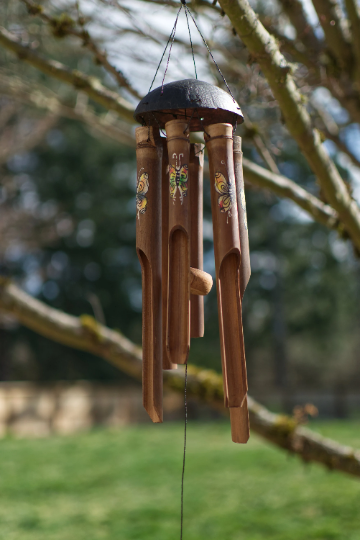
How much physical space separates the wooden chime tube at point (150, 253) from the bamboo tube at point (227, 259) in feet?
0.63

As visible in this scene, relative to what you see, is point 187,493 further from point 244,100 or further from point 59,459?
point 244,100

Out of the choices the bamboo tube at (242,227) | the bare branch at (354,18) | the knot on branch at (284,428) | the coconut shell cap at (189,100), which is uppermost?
the bare branch at (354,18)

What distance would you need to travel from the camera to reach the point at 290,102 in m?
2.30

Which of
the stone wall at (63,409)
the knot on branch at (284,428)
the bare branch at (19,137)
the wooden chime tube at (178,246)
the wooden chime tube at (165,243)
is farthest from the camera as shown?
the bare branch at (19,137)

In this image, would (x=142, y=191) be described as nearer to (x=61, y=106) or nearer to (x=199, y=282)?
(x=199, y=282)

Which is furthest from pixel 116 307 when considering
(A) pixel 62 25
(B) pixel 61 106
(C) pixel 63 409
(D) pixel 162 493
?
(A) pixel 62 25

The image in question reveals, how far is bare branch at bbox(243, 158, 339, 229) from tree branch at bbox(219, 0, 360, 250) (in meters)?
0.27

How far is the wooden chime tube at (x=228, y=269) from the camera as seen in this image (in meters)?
1.74

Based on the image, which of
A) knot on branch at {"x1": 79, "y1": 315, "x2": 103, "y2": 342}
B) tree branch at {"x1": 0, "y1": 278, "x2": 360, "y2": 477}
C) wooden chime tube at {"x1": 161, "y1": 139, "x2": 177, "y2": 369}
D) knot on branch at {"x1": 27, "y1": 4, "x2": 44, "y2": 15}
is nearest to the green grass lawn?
tree branch at {"x1": 0, "y1": 278, "x2": 360, "y2": 477}

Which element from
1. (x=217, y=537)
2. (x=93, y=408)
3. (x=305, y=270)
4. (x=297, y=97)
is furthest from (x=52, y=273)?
(x=297, y=97)

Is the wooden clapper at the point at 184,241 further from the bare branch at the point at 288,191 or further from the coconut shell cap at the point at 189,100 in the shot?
the bare branch at the point at 288,191

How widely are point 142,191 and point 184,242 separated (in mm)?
232

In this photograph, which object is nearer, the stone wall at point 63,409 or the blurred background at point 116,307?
the blurred background at point 116,307

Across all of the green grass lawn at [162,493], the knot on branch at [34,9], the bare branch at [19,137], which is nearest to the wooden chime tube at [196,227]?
the knot on branch at [34,9]
